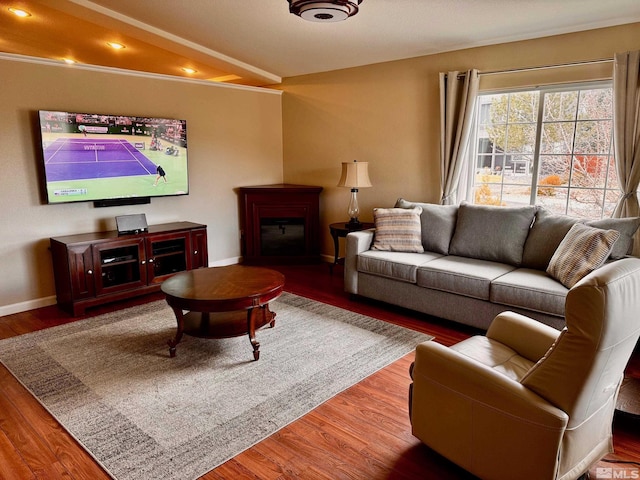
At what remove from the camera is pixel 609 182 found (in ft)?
12.1

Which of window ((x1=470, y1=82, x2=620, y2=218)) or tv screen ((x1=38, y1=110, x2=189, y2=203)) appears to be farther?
tv screen ((x1=38, y1=110, x2=189, y2=203))

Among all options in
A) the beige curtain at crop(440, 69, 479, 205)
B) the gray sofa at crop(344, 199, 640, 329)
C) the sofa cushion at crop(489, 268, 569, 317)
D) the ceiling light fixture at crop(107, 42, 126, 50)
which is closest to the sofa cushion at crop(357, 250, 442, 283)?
the gray sofa at crop(344, 199, 640, 329)

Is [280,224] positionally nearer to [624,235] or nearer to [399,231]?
[399,231]

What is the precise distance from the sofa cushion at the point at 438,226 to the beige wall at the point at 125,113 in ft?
8.55

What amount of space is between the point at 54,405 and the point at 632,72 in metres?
4.61

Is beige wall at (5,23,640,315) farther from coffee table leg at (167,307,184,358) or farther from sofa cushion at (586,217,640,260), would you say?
coffee table leg at (167,307,184,358)

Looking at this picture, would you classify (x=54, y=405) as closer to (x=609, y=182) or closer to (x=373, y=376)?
(x=373, y=376)

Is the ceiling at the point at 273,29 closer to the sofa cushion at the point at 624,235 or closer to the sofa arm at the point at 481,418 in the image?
the sofa cushion at the point at 624,235

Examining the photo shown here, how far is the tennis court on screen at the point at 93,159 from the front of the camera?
3961mm

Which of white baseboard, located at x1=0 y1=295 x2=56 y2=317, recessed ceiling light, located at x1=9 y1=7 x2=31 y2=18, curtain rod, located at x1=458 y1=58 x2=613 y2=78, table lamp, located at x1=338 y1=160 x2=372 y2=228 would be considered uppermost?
recessed ceiling light, located at x1=9 y1=7 x2=31 y2=18

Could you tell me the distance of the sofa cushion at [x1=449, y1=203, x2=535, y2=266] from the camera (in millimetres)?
3705

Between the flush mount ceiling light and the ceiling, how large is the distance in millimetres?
654

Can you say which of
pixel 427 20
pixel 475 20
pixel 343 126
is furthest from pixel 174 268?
pixel 475 20

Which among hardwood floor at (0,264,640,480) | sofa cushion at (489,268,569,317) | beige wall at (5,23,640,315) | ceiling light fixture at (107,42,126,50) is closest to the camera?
hardwood floor at (0,264,640,480)
